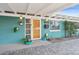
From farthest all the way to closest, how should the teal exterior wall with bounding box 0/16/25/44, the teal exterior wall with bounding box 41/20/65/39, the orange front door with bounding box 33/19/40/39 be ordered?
the teal exterior wall with bounding box 41/20/65/39, the orange front door with bounding box 33/19/40/39, the teal exterior wall with bounding box 0/16/25/44

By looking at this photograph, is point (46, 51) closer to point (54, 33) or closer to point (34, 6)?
point (34, 6)

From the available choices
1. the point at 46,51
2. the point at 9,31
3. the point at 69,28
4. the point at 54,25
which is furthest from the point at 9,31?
the point at 69,28

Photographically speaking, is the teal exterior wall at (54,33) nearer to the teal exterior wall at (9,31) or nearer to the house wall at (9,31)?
the house wall at (9,31)

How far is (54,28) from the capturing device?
10.7 m

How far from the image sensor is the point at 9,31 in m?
8.50

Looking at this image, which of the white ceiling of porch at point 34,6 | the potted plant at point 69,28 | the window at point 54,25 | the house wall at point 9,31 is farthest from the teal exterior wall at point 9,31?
the potted plant at point 69,28

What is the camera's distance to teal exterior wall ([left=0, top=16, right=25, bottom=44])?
827 centimetres

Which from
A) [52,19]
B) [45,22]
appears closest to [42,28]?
[45,22]

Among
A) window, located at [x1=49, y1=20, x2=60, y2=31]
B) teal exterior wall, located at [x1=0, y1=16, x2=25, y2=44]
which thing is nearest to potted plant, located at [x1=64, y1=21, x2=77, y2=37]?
window, located at [x1=49, y1=20, x2=60, y2=31]

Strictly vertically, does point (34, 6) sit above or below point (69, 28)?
above

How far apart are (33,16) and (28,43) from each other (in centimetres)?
239

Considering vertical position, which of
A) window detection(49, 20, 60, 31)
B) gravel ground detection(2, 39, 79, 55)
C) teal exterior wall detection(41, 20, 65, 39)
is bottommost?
gravel ground detection(2, 39, 79, 55)

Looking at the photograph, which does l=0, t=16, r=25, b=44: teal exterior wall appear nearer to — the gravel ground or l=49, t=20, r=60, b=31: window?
the gravel ground

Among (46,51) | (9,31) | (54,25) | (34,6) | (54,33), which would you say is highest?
(34,6)
